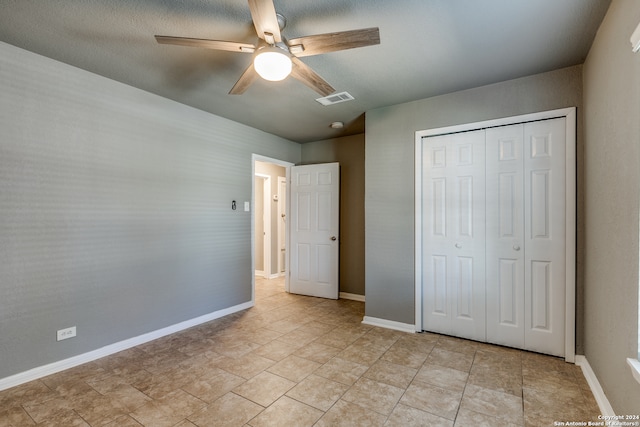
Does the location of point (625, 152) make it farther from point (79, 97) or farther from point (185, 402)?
point (79, 97)

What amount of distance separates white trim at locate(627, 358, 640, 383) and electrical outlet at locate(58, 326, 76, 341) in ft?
12.0

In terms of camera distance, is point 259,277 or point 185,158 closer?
point 185,158

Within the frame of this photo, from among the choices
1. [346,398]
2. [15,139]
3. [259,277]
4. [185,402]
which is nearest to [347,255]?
[259,277]

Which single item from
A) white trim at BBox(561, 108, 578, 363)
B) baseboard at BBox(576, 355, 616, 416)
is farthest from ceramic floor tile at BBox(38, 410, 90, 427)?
white trim at BBox(561, 108, 578, 363)

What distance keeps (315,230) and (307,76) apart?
2917 mm

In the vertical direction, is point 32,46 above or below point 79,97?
above

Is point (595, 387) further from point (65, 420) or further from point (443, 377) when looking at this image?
point (65, 420)

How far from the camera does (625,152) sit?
63.8 inches

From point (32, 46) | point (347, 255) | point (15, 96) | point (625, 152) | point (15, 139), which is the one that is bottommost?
point (347, 255)

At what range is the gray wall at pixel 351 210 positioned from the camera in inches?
181

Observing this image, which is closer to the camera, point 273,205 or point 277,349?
point 277,349

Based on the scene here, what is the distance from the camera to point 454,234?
3096mm

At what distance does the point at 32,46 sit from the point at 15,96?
0.39 meters

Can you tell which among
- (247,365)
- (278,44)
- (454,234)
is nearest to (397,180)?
(454,234)
